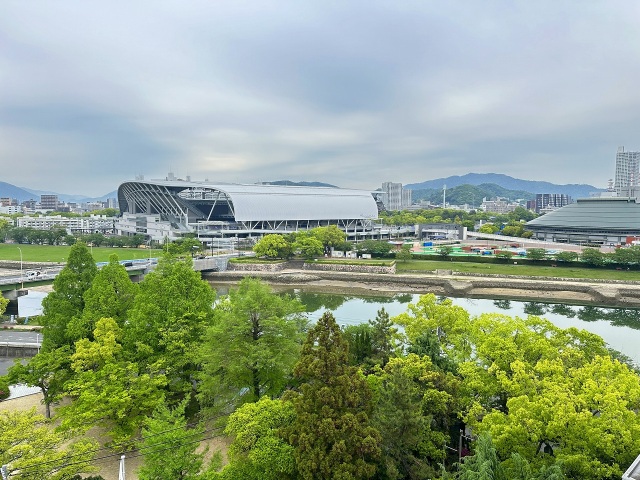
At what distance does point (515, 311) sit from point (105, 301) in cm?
2696

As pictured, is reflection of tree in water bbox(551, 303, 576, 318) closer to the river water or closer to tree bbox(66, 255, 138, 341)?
the river water

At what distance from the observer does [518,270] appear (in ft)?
129

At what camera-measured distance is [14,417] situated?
27.1ft

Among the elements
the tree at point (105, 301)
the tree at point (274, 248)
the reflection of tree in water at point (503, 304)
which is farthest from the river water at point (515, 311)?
the tree at point (105, 301)

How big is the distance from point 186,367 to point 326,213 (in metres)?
58.0

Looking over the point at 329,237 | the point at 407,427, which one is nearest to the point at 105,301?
the point at 407,427

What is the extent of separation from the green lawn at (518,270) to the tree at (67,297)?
32.1 meters

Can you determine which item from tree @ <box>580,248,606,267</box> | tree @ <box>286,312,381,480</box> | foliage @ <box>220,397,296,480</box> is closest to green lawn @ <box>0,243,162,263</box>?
foliage @ <box>220,397,296,480</box>

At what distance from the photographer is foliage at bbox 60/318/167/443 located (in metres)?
9.40

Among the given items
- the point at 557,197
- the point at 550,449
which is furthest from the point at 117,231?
the point at 557,197

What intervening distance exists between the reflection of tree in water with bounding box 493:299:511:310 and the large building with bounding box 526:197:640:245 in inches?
1338

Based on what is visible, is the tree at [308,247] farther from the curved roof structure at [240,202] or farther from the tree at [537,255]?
the tree at [537,255]

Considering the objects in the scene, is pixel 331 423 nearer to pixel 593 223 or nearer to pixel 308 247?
pixel 308 247

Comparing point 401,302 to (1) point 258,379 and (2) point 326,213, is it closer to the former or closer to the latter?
(1) point 258,379
